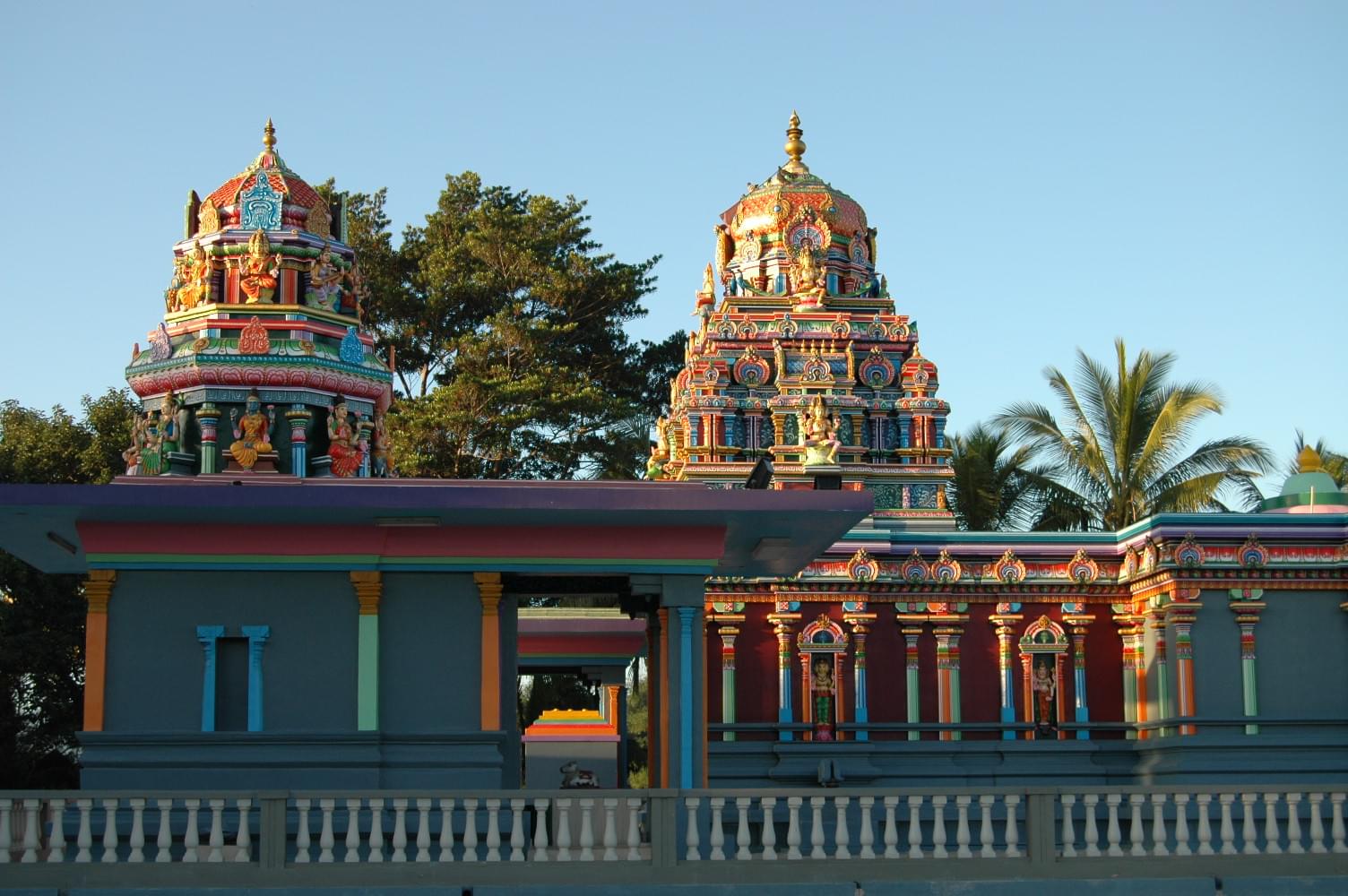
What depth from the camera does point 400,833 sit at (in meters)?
15.7

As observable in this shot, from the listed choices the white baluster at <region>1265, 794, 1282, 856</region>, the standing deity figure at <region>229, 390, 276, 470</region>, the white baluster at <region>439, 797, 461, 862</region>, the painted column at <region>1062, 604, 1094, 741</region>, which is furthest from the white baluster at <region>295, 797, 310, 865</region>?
the painted column at <region>1062, 604, 1094, 741</region>

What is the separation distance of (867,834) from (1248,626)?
51.1 feet

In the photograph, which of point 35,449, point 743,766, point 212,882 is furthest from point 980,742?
point 35,449

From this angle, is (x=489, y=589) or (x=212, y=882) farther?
(x=489, y=589)

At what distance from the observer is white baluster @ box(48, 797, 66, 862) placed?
15.6 meters

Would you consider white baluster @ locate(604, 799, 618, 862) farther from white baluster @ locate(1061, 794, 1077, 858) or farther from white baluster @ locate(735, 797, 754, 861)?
white baluster @ locate(1061, 794, 1077, 858)

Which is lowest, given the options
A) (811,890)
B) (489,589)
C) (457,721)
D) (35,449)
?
(811,890)

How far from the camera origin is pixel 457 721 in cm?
1816

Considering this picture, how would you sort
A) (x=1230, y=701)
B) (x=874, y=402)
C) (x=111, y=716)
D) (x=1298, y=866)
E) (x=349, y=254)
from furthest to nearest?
(x=874, y=402), (x=1230, y=701), (x=349, y=254), (x=111, y=716), (x=1298, y=866)

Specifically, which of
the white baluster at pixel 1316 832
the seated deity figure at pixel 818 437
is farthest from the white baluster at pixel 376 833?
the seated deity figure at pixel 818 437

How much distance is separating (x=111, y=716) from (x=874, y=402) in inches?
885

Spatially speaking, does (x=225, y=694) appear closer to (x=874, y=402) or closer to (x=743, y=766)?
(x=743, y=766)

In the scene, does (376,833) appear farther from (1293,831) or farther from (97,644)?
(1293,831)

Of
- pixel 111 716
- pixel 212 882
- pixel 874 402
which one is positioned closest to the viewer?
pixel 212 882
